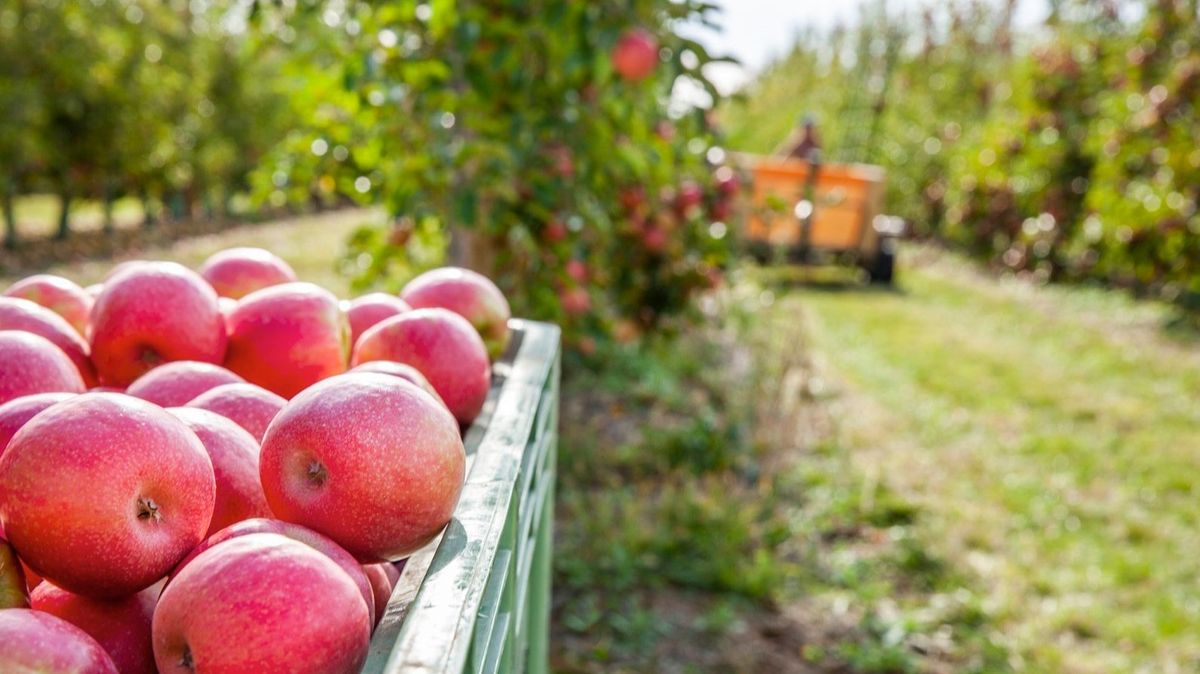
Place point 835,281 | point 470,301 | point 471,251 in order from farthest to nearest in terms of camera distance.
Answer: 1. point 835,281
2. point 471,251
3. point 470,301

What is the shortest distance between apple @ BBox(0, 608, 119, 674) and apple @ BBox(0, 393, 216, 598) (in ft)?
0.31

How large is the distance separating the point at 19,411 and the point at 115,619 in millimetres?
232

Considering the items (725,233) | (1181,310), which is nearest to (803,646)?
(725,233)

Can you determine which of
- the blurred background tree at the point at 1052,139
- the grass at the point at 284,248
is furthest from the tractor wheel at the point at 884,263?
the grass at the point at 284,248

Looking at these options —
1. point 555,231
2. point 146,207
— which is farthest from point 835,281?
point 146,207

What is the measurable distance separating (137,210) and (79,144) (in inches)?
311

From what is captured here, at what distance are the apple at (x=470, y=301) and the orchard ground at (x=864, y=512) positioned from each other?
1247mm

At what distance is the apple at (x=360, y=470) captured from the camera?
2.88ft

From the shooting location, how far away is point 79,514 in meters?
0.78

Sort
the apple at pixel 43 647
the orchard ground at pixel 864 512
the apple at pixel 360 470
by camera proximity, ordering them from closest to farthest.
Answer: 1. the apple at pixel 43 647
2. the apple at pixel 360 470
3. the orchard ground at pixel 864 512

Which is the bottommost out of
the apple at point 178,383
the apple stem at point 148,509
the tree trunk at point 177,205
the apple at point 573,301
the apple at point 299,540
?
the tree trunk at point 177,205

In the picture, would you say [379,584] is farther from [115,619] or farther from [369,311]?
[369,311]

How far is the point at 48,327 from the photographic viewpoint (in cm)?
121

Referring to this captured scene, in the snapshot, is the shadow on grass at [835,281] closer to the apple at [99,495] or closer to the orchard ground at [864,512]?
the orchard ground at [864,512]
